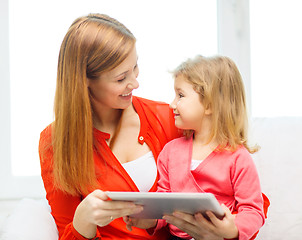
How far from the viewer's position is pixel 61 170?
148cm

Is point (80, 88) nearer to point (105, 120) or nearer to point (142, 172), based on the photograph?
point (105, 120)

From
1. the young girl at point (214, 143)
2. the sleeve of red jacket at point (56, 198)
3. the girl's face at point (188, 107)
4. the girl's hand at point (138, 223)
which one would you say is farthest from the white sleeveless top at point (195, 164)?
the sleeve of red jacket at point (56, 198)

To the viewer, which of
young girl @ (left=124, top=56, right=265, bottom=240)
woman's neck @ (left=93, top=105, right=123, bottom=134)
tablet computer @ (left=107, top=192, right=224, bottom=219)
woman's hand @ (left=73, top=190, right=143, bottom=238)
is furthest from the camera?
woman's neck @ (left=93, top=105, right=123, bottom=134)

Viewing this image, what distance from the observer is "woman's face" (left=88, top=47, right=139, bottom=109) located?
1.44 meters

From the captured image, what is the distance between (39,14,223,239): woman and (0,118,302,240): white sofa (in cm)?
15

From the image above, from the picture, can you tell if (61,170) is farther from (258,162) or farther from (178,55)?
(178,55)

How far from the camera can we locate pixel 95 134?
1575mm

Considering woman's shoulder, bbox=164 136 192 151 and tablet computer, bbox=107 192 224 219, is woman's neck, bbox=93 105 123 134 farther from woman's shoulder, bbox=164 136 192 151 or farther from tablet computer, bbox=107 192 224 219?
tablet computer, bbox=107 192 224 219

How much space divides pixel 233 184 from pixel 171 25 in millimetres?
1292

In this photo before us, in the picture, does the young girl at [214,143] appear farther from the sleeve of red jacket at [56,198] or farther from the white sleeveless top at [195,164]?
the sleeve of red jacket at [56,198]

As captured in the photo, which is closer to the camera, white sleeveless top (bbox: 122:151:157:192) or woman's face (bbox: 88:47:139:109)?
woman's face (bbox: 88:47:139:109)

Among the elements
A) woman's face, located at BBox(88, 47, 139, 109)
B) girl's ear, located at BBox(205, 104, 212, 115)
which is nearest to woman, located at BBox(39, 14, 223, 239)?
woman's face, located at BBox(88, 47, 139, 109)
